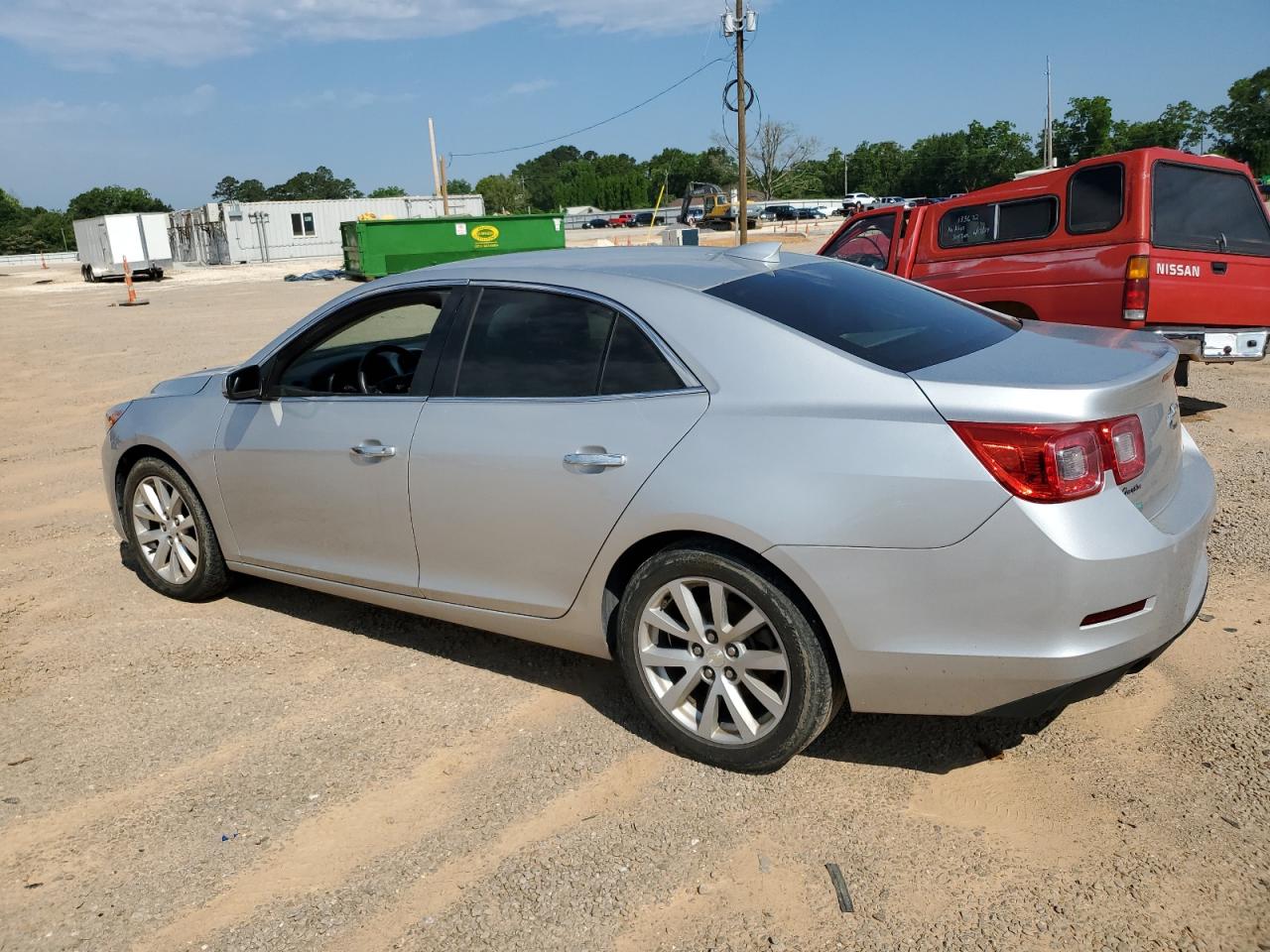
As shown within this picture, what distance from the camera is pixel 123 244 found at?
41.1 m

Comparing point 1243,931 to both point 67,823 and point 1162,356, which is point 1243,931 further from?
point 67,823

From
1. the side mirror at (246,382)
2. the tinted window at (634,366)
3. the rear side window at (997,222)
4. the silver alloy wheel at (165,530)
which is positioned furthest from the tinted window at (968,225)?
the silver alloy wheel at (165,530)

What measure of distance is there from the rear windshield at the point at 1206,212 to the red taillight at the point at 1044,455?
567 cm

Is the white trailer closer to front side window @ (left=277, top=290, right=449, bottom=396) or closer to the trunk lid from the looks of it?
front side window @ (left=277, top=290, right=449, bottom=396)

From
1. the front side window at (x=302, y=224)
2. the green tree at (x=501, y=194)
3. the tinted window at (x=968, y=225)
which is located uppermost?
the green tree at (x=501, y=194)

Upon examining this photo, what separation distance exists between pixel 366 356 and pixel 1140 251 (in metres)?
5.67

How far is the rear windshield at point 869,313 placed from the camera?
3236 millimetres

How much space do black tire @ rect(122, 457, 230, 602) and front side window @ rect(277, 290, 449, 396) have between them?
818mm

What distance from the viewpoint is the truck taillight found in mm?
7504

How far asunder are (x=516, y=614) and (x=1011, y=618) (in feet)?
5.63

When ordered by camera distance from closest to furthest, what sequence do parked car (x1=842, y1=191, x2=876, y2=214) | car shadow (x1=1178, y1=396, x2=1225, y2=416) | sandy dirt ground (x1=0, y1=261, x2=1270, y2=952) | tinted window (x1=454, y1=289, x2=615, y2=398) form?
sandy dirt ground (x1=0, y1=261, x2=1270, y2=952)
tinted window (x1=454, y1=289, x2=615, y2=398)
car shadow (x1=1178, y1=396, x2=1225, y2=416)
parked car (x1=842, y1=191, x2=876, y2=214)

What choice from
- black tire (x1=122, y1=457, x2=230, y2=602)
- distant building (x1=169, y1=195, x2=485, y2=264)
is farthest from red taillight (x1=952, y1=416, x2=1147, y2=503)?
distant building (x1=169, y1=195, x2=485, y2=264)

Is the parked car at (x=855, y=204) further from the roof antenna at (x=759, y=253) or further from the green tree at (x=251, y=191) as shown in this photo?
the green tree at (x=251, y=191)

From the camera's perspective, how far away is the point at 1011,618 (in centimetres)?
277
